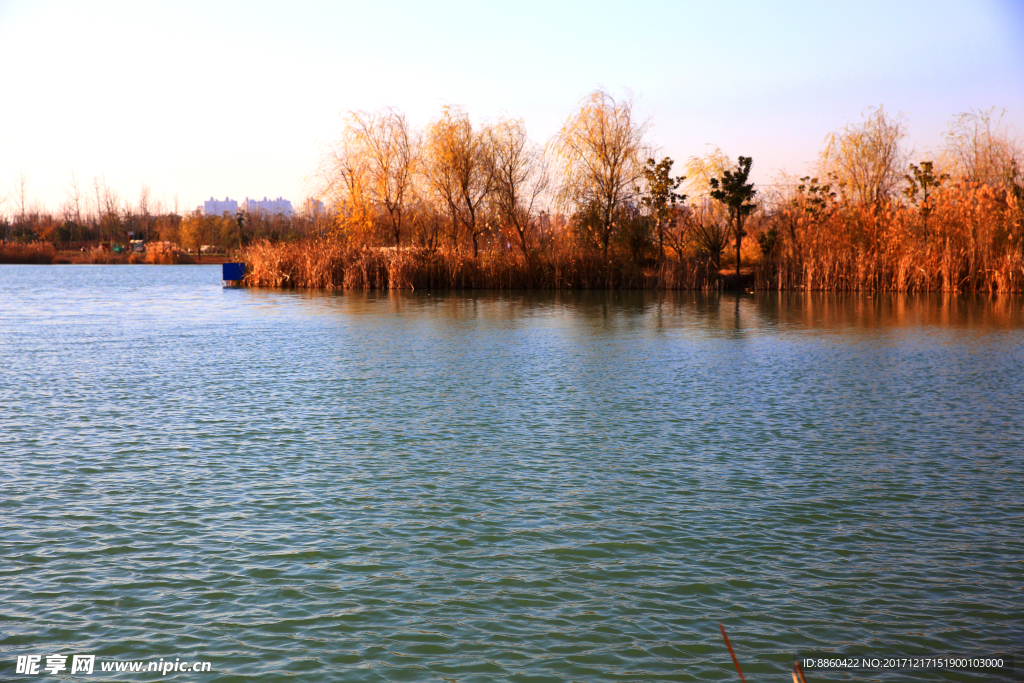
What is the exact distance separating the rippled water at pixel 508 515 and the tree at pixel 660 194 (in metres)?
20.9

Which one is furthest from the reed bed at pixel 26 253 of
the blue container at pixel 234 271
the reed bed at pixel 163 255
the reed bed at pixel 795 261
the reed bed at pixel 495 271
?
the reed bed at pixel 495 271

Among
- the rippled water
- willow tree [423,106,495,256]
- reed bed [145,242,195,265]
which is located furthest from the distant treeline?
reed bed [145,242,195,265]

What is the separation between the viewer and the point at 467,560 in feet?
15.5

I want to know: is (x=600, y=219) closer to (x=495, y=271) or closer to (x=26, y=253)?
(x=495, y=271)

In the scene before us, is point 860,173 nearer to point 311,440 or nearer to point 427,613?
point 311,440

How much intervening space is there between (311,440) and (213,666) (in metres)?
4.08

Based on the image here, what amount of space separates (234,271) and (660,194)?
19.9 metres

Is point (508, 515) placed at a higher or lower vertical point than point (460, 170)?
lower

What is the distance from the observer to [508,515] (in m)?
5.51

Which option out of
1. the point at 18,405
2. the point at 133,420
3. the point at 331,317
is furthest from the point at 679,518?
the point at 331,317

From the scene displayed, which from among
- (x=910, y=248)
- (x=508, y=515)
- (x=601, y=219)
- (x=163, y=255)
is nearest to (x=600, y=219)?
(x=601, y=219)

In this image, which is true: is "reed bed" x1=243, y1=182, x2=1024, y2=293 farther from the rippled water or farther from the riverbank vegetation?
the rippled water

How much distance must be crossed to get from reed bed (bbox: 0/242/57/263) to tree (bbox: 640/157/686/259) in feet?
203

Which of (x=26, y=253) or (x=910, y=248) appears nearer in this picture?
(x=910, y=248)
